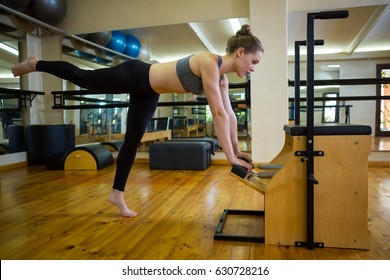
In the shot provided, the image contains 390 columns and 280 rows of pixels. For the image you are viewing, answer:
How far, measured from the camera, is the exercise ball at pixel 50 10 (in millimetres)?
3675

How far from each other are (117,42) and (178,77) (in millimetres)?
3302

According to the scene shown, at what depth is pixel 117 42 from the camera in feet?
14.3

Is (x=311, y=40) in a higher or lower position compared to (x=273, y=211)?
higher

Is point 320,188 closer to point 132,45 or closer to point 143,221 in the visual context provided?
point 143,221

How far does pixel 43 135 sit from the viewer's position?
3.83 meters

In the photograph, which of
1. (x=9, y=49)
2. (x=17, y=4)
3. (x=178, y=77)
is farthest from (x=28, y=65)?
(x=9, y=49)

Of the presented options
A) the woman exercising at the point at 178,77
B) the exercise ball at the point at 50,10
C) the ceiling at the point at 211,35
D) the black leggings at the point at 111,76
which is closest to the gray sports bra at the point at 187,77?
the woman exercising at the point at 178,77

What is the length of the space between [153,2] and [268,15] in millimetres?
1519

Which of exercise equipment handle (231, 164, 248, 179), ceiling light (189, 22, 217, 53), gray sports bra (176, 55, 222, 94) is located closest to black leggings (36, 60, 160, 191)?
gray sports bra (176, 55, 222, 94)

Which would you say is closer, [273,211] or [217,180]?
[273,211]

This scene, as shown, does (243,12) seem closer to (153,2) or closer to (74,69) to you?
(153,2)

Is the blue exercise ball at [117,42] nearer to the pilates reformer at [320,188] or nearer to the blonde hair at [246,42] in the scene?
the blonde hair at [246,42]

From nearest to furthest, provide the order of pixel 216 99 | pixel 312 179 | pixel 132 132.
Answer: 1. pixel 312 179
2. pixel 216 99
3. pixel 132 132
